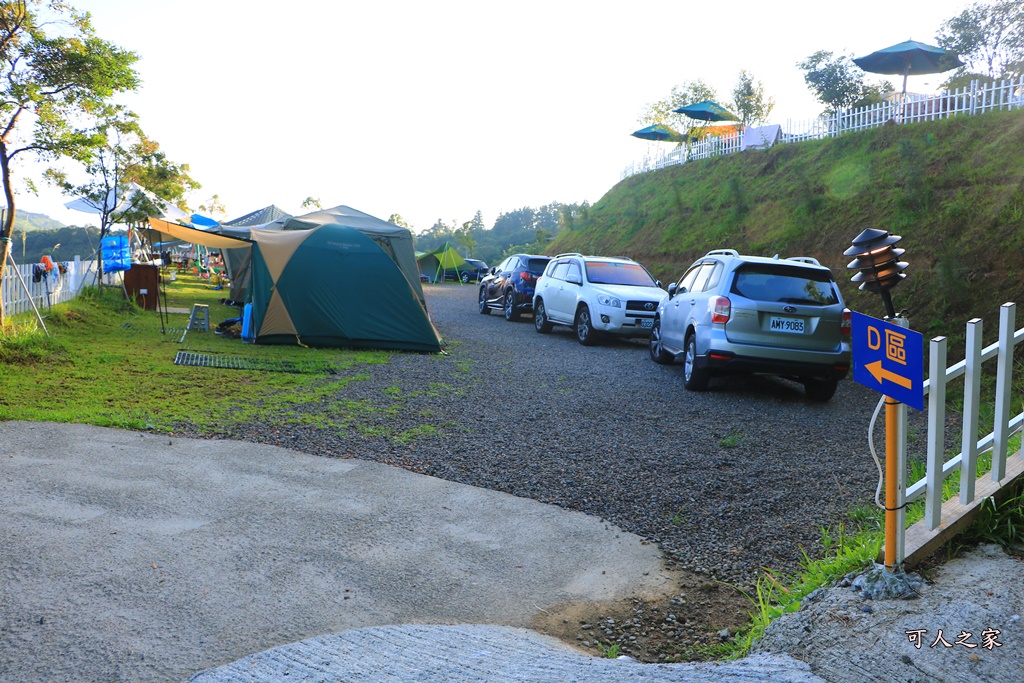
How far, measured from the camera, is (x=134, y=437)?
6.60 meters

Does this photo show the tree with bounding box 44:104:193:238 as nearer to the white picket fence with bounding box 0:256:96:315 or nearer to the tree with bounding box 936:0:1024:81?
the white picket fence with bounding box 0:256:96:315

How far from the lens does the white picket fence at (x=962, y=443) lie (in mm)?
3311

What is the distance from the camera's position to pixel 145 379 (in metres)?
9.32

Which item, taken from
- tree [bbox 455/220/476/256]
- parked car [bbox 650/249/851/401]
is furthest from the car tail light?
tree [bbox 455/220/476/256]

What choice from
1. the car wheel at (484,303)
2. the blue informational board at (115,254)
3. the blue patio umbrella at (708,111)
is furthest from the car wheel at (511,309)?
the blue patio umbrella at (708,111)

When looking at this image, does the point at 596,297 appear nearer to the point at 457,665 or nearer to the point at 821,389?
the point at 821,389

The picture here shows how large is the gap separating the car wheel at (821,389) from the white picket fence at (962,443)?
558cm

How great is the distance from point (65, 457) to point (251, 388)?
3.31 m

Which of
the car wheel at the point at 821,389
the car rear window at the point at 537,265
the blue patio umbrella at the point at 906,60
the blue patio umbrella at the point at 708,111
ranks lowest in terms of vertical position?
the car wheel at the point at 821,389

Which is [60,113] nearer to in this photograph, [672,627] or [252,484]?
[252,484]

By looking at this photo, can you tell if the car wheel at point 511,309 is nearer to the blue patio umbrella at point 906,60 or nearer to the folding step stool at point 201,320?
the folding step stool at point 201,320

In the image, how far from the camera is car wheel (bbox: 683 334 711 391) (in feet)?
31.1

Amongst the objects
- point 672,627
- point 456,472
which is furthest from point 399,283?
point 672,627

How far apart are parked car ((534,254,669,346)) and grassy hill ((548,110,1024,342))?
11.7 ft
